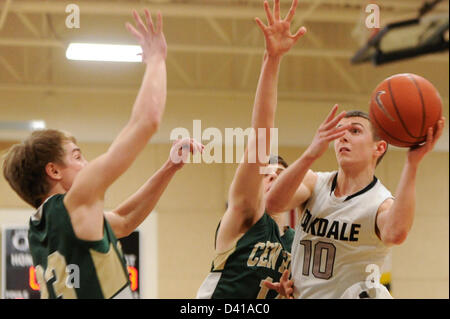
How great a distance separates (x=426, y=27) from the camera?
721 centimetres

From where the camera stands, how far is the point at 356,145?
3.45 metres

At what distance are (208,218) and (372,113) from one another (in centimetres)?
804

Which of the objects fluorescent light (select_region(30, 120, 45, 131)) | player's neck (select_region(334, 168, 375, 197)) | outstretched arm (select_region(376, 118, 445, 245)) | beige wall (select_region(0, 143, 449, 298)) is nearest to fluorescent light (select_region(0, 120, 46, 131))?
fluorescent light (select_region(30, 120, 45, 131))

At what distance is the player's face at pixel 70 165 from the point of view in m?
2.69

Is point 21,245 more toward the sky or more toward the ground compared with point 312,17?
more toward the ground

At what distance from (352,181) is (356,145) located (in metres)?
0.20

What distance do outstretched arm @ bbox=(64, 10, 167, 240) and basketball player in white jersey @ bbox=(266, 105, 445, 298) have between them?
0.91 meters

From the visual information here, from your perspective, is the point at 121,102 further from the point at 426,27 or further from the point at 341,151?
the point at 341,151

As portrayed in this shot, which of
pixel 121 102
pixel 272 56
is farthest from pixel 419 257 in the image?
pixel 272 56

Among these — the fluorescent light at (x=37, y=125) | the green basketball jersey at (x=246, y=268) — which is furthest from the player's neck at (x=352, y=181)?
the fluorescent light at (x=37, y=125)

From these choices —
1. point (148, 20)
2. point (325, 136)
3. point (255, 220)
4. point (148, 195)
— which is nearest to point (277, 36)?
point (325, 136)

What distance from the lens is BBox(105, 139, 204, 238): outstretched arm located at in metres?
3.09

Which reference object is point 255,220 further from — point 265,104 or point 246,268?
point 265,104
